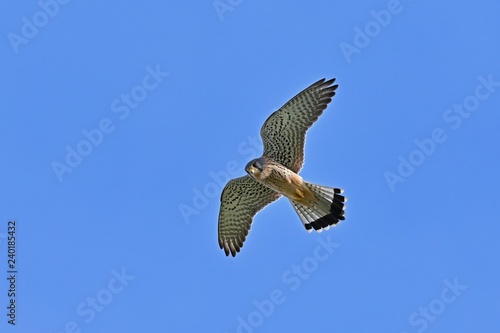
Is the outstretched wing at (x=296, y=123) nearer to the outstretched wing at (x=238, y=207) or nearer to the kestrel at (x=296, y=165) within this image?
the kestrel at (x=296, y=165)

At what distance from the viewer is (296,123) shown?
1603 cm

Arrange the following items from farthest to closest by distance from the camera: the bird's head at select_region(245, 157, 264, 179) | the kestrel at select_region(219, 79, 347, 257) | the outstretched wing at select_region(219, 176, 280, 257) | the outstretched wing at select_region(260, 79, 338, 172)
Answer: the outstretched wing at select_region(219, 176, 280, 257)
the outstretched wing at select_region(260, 79, 338, 172)
the kestrel at select_region(219, 79, 347, 257)
the bird's head at select_region(245, 157, 264, 179)

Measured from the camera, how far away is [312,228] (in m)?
16.2

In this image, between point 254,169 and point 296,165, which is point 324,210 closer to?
point 296,165

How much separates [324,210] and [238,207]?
1.47 metres

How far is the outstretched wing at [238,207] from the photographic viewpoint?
54.2 feet

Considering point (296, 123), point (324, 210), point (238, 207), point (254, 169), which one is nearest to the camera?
point (254, 169)

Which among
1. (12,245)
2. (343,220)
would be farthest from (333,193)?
(12,245)

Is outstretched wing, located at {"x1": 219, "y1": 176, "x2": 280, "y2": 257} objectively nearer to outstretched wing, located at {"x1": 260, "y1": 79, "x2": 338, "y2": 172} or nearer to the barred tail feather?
the barred tail feather

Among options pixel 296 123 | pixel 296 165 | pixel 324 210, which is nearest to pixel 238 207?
pixel 296 165

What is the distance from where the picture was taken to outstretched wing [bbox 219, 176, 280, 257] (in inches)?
650

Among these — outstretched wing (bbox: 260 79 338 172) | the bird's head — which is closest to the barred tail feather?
outstretched wing (bbox: 260 79 338 172)

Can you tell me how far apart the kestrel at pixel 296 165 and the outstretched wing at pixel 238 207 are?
1.1 inches

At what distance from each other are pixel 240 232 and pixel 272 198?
77cm
